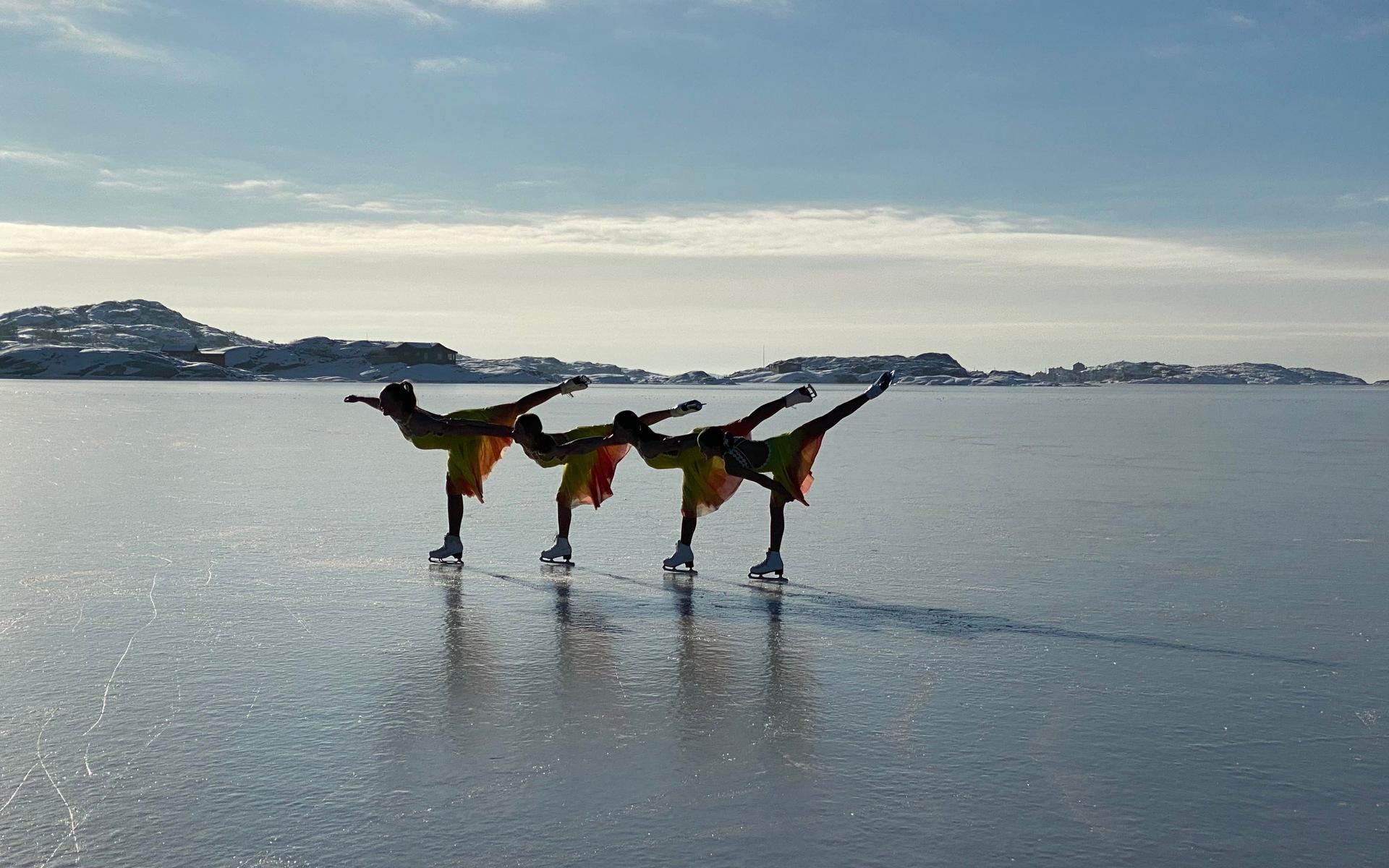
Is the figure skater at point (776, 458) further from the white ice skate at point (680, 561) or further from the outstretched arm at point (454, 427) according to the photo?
the outstretched arm at point (454, 427)

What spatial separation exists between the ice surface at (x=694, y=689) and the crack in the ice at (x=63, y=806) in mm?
16

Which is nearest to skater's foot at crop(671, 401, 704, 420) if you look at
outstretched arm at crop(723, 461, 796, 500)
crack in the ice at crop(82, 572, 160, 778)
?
outstretched arm at crop(723, 461, 796, 500)

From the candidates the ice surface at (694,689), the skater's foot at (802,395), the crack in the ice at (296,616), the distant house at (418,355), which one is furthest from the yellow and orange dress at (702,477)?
the distant house at (418,355)

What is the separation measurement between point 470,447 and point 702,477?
2.06 meters

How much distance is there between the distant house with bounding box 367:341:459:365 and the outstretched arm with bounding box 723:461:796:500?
17266 cm

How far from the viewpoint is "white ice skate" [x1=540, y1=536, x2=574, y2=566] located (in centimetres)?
978

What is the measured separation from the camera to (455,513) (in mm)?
9836

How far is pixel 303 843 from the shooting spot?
388cm

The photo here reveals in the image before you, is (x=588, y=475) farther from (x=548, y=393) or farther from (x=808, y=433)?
(x=808, y=433)

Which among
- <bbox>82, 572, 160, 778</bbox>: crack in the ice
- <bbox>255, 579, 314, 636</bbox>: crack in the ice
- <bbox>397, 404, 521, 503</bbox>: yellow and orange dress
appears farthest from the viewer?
<bbox>397, 404, 521, 503</bbox>: yellow and orange dress

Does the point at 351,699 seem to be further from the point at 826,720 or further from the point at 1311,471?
the point at 1311,471

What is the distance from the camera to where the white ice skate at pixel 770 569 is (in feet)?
29.7

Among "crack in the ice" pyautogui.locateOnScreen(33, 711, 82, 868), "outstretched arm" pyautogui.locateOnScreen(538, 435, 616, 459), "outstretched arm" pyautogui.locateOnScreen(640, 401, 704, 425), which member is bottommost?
"crack in the ice" pyautogui.locateOnScreen(33, 711, 82, 868)

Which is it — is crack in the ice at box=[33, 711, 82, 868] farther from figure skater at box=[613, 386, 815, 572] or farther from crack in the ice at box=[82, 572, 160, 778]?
figure skater at box=[613, 386, 815, 572]
